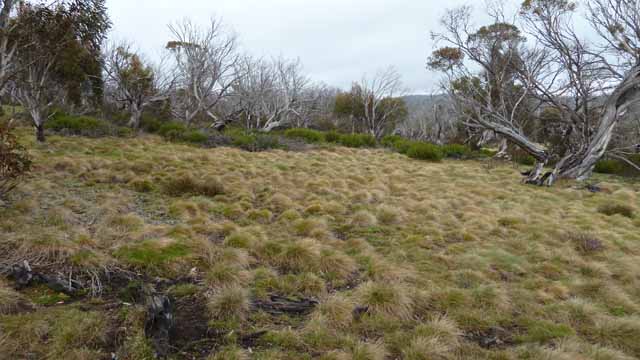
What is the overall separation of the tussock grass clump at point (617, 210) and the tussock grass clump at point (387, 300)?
6.71 m

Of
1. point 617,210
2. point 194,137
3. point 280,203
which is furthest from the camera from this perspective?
point 194,137

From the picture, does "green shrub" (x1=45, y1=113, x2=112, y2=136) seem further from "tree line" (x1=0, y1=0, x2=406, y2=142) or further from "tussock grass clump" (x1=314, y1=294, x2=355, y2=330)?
"tussock grass clump" (x1=314, y1=294, x2=355, y2=330)

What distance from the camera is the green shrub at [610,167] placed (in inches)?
573

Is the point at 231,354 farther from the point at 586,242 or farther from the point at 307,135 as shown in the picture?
the point at 307,135

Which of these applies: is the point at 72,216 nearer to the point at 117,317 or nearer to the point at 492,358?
the point at 117,317

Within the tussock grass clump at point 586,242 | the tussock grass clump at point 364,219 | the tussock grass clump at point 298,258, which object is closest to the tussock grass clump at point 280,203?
the tussock grass clump at point 364,219

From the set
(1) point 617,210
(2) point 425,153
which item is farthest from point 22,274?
(2) point 425,153

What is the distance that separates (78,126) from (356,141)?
1190 centimetres

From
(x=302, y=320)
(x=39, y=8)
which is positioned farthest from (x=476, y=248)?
(x=39, y=8)

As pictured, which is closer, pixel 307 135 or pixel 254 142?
pixel 254 142

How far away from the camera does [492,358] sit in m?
3.07

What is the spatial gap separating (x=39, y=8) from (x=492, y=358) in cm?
852

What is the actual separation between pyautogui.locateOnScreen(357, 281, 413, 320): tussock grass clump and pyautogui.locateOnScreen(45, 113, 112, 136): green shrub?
1391 cm

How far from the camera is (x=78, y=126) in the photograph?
Result: 14.4 m
